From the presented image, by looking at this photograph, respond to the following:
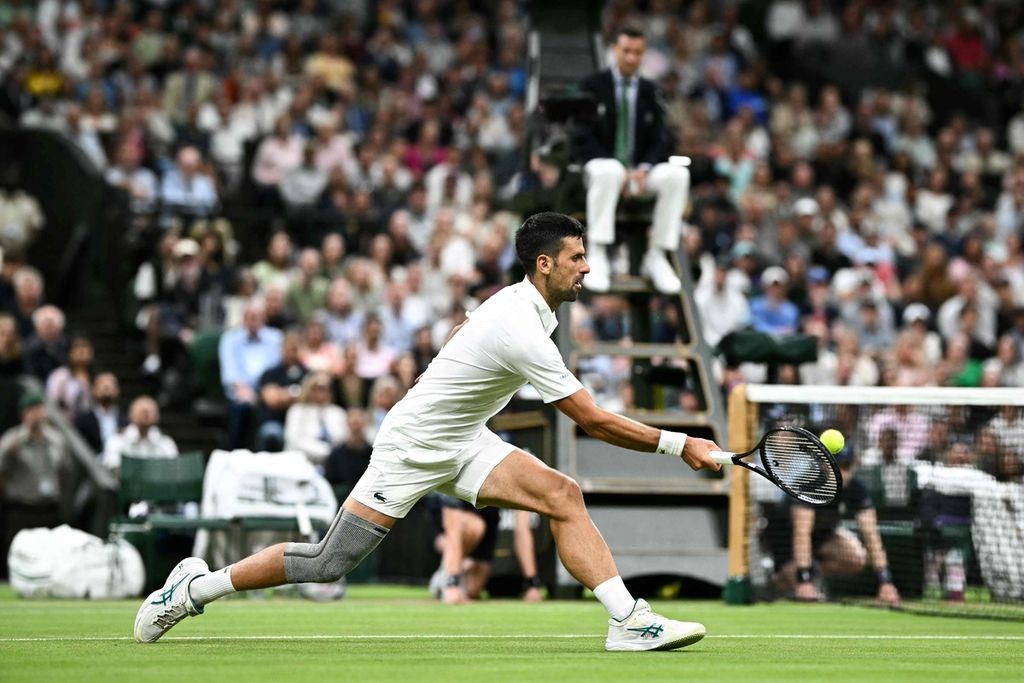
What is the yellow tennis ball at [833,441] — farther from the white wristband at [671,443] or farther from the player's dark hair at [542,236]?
the player's dark hair at [542,236]

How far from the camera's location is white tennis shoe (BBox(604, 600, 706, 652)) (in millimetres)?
8938

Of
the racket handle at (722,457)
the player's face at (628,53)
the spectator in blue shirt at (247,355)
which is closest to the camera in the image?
the racket handle at (722,457)

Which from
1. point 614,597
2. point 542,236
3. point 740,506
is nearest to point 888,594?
point 740,506

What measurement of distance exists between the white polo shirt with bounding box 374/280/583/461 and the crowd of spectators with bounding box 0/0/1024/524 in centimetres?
740

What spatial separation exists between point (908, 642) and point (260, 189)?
45.6 feet

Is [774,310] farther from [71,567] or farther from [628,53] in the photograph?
[71,567]

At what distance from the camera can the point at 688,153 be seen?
23953 mm

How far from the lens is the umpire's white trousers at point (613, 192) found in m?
15.3

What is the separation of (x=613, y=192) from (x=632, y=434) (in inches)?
270

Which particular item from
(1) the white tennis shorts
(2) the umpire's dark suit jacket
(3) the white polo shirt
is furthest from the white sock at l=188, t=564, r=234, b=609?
(2) the umpire's dark suit jacket

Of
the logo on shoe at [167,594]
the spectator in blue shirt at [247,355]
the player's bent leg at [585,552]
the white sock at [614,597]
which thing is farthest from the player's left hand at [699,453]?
the spectator in blue shirt at [247,355]

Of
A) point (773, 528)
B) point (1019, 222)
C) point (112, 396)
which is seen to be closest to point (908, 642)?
point (773, 528)

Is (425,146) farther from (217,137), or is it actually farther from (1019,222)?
(1019,222)

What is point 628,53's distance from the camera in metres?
15.5
